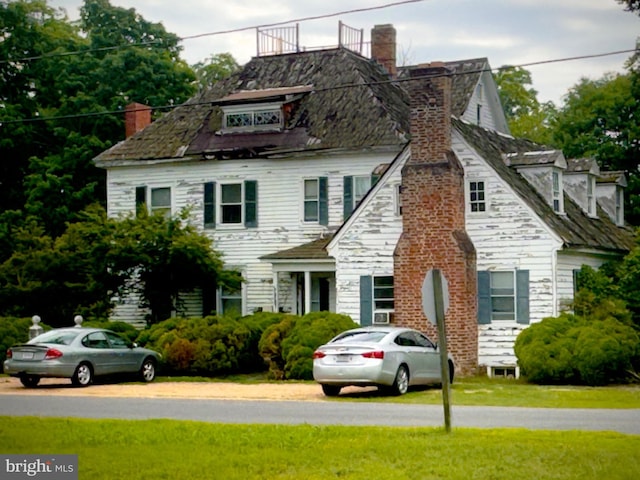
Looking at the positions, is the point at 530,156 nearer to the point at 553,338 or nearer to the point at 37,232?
the point at 553,338

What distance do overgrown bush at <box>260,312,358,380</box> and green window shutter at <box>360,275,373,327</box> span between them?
302cm

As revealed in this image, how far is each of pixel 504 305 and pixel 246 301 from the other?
434 inches

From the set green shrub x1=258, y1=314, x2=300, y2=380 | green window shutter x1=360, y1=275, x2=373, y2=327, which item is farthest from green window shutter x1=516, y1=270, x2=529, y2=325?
green shrub x1=258, y1=314, x2=300, y2=380

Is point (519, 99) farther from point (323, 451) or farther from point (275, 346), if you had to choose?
point (323, 451)

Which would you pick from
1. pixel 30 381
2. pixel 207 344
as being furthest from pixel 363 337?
pixel 30 381

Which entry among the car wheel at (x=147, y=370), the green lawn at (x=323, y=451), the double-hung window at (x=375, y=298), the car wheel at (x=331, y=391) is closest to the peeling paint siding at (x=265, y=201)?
the double-hung window at (x=375, y=298)

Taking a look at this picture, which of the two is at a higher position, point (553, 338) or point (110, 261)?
point (110, 261)

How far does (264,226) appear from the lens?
4203cm

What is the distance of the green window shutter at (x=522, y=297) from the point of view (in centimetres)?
3441

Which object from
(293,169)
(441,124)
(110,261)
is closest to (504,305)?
(441,124)

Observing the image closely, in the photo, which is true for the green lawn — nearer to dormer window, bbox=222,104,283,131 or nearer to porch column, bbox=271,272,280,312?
porch column, bbox=271,272,280,312

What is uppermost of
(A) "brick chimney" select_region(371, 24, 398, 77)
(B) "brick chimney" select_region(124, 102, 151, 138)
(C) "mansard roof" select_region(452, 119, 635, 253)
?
(A) "brick chimney" select_region(371, 24, 398, 77)

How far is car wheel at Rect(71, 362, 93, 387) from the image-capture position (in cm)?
2980

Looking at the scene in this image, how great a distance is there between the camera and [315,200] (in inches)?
1629
